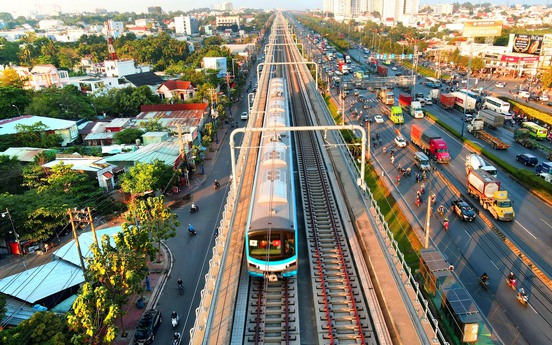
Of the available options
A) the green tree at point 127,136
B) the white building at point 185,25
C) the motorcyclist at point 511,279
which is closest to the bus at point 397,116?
the green tree at point 127,136

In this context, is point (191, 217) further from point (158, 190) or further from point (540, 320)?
point (540, 320)

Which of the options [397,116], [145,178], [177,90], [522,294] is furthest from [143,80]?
[522,294]

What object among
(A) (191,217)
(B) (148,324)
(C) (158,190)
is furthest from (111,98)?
(B) (148,324)

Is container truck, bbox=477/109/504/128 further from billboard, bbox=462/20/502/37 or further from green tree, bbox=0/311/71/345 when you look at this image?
green tree, bbox=0/311/71/345

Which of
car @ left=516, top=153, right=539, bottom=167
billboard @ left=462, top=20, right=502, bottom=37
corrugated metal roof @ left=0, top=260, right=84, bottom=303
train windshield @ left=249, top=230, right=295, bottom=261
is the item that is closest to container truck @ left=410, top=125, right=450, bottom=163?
car @ left=516, top=153, right=539, bottom=167

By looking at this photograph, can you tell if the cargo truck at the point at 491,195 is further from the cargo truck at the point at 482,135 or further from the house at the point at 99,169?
→ the house at the point at 99,169
